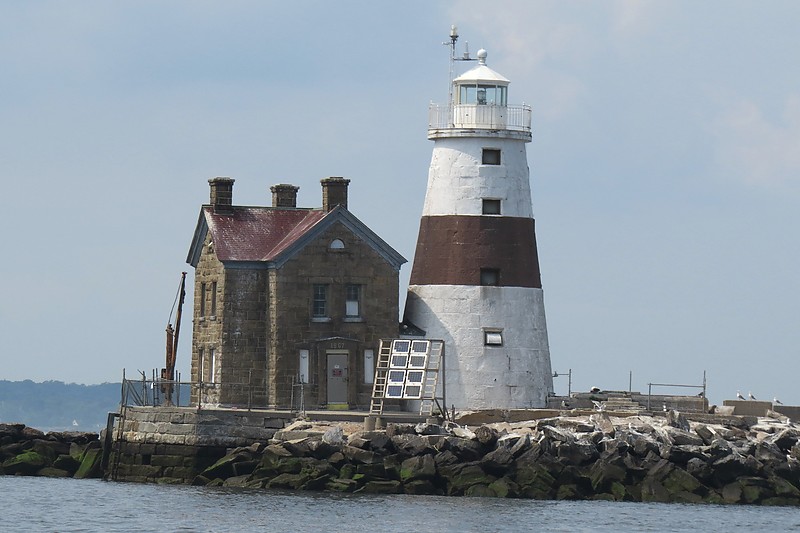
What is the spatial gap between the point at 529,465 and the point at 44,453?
13.3 metres

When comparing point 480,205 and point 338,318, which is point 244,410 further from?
point 480,205

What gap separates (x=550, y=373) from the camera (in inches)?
1978

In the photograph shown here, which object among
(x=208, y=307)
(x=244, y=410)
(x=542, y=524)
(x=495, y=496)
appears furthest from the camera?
(x=208, y=307)

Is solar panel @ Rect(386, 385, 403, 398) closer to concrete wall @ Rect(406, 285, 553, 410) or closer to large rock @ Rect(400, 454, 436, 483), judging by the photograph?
concrete wall @ Rect(406, 285, 553, 410)

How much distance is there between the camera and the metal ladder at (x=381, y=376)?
47438 millimetres

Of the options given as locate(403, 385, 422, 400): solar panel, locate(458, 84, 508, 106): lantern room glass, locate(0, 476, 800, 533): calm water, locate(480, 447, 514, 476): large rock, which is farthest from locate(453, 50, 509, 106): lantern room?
locate(0, 476, 800, 533): calm water

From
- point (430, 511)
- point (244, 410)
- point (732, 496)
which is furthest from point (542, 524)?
point (244, 410)

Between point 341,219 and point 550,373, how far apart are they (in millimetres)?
6229

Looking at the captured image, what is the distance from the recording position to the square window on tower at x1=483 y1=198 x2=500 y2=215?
49.2m

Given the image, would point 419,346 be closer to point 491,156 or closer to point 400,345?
point 400,345

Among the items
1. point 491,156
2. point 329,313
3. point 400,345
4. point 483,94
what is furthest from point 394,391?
point 483,94

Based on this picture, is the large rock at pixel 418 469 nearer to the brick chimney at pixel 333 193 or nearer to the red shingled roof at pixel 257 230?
the red shingled roof at pixel 257 230

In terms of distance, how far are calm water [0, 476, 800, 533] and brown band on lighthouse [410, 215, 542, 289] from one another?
7320 mm

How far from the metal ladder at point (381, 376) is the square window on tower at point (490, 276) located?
2650mm
